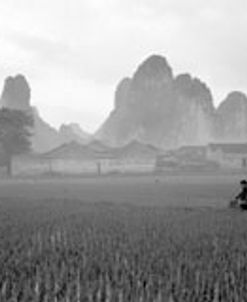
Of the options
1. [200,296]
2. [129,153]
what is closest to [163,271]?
Result: [200,296]

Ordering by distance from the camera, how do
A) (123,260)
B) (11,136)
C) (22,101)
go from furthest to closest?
(22,101) < (11,136) < (123,260)

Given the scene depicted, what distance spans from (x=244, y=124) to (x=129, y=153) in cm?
7403

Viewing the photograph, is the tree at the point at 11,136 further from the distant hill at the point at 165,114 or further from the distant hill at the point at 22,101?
the distant hill at the point at 165,114

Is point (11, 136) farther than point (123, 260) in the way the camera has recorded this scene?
Yes

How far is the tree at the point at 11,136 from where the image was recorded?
5253cm

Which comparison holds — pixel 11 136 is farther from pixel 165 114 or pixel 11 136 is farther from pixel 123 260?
pixel 165 114

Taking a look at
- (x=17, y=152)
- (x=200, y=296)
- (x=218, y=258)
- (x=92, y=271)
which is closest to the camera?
(x=200, y=296)

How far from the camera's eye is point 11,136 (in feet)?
173

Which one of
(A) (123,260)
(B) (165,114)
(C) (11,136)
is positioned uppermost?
(B) (165,114)

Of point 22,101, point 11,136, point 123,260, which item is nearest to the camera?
point 123,260

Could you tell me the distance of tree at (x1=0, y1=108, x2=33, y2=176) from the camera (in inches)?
2068

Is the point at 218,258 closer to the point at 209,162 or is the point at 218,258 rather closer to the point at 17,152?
the point at 17,152

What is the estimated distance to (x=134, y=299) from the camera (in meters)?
4.07

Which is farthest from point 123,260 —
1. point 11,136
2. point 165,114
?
point 165,114
